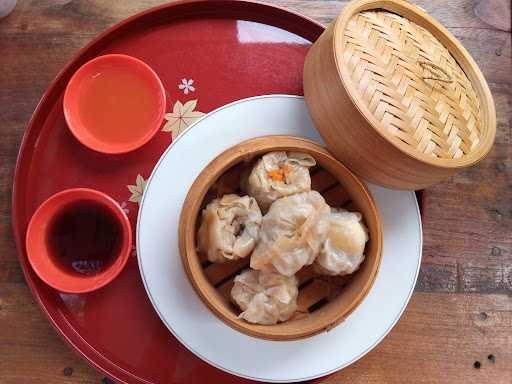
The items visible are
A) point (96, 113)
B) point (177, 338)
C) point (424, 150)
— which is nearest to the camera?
point (424, 150)

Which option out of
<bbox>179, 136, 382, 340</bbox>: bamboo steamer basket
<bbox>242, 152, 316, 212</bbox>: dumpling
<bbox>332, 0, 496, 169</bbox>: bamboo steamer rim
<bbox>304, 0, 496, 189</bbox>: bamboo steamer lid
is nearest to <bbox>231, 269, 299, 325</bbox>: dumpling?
<bbox>179, 136, 382, 340</bbox>: bamboo steamer basket

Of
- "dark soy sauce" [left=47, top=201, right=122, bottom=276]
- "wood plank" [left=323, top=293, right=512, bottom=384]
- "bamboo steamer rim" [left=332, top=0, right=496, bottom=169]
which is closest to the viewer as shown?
"bamboo steamer rim" [left=332, top=0, right=496, bottom=169]

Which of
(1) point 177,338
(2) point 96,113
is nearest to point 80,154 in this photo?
(2) point 96,113

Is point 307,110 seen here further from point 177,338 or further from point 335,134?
point 177,338

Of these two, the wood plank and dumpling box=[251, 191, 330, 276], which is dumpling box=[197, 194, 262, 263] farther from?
the wood plank

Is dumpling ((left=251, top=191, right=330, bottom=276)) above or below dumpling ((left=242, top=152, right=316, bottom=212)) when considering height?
below

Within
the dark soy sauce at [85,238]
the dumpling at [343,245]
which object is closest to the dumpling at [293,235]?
the dumpling at [343,245]
